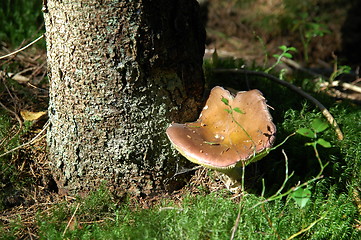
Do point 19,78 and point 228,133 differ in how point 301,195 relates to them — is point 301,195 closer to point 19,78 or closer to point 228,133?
point 228,133

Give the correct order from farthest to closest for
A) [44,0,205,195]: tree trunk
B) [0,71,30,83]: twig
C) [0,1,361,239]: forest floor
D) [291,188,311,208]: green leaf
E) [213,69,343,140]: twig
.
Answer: [0,71,30,83]: twig, [213,69,343,140]: twig, [0,1,361,239]: forest floor, [44,0,205,195]: tree trunk, [291,188,311,208]: green leaf

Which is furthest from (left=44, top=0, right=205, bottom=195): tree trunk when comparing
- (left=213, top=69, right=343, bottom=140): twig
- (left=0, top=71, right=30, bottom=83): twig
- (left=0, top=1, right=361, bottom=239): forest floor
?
(left=0, top=71, right=30, bottom=83): twig

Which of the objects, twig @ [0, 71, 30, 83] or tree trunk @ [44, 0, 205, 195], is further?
twig @ [0, 71, 30, 83]

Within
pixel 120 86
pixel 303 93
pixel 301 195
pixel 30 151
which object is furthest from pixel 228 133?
pixel 30 151

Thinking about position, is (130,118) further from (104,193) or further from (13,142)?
(13,142)

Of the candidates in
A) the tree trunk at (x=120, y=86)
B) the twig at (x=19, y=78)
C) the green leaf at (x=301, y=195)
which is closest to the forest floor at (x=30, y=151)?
the twig at (x=19, y=78)

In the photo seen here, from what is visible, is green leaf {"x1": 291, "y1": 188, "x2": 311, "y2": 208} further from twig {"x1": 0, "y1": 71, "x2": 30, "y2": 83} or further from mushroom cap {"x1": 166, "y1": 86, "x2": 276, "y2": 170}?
twig {"x1": 0, "y1": 71, "x2": 30, "y2": 83}

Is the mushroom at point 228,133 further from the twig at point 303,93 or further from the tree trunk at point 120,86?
the twig at point 303,93
